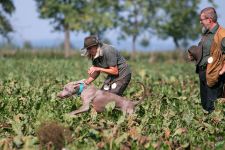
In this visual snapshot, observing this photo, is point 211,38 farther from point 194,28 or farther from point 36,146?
point 194,28

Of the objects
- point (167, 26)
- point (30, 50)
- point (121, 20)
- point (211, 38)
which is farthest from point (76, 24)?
point (211, 38)

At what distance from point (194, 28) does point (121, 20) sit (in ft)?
93.6

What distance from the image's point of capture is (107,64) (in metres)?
10.3

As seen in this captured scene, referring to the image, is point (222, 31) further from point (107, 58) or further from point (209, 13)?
point (107, 58)

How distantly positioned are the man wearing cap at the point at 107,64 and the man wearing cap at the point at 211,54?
1.19 m

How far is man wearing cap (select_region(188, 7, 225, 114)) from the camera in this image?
998 cm

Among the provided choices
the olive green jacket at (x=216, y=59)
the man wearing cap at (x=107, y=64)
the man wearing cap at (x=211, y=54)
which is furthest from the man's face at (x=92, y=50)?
the olive green jacket at (x=216, y=59)

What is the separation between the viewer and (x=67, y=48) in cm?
6256

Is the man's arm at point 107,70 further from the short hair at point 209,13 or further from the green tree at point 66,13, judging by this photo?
the green tree at point 66,13

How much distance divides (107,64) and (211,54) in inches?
67.0

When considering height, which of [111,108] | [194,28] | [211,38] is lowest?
[194,28]

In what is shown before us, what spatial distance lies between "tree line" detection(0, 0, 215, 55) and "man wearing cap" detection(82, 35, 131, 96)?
4465 cm

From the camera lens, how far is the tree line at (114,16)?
208 ft

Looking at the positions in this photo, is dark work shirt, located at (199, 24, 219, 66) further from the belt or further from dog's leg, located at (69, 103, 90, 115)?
dog's leg, located at (69, 103, 90, 115)
